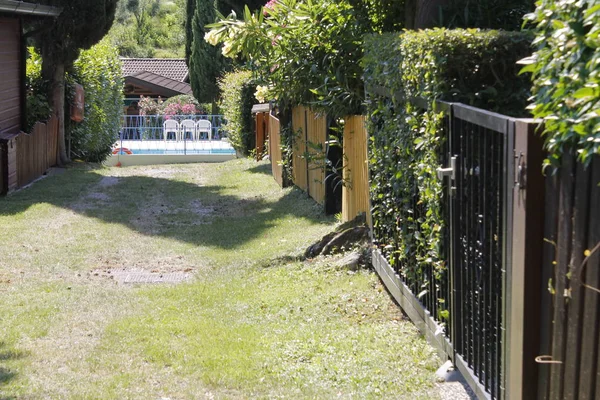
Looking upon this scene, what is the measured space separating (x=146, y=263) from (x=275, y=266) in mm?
1732

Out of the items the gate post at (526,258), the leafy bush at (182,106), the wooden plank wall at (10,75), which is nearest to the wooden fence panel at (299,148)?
the wooden plank wall at (10,75)

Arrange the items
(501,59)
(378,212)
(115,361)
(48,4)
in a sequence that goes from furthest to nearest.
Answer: (48,4) < (378,212) < (115,361) < (501,59)

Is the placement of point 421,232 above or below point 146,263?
above

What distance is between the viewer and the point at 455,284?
523 centimetres

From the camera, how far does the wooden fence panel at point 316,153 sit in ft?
40.0

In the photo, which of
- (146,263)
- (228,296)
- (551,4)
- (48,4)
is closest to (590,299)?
(551,4)

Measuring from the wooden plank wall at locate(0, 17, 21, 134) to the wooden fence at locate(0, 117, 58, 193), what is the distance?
569 mm

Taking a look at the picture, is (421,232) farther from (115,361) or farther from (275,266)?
(275,266)

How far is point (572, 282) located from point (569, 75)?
2.69 ft

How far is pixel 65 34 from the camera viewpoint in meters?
19.9

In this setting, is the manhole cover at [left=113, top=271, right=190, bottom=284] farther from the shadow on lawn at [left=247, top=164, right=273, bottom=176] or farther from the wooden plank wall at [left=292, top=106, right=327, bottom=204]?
the shadow on lawn at [left=247, top=164, right=273, bottom=176]

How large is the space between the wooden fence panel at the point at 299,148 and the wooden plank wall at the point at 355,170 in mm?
3809

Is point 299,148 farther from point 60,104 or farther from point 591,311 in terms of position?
point 591,311

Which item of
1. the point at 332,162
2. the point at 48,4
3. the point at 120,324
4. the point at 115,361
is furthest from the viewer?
the point at 48,4
